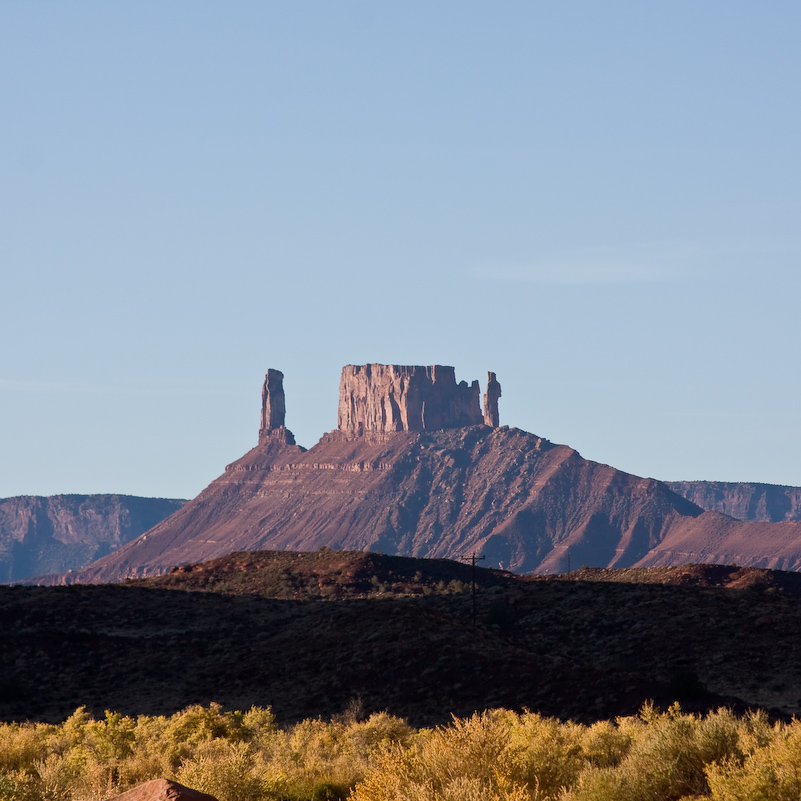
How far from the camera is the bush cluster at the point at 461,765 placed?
16.3 meters

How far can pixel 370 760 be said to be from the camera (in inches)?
949

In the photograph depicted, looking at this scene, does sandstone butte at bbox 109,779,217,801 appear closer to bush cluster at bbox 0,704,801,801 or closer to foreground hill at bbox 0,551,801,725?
bush cluster at bbox 0,704,801,801

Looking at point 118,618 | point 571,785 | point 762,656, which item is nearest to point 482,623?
point 762,656

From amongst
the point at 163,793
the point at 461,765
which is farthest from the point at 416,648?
the point at 163,793

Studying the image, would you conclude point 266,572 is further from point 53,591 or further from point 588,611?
point 588,611

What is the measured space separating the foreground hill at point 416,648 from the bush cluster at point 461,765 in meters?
17.0

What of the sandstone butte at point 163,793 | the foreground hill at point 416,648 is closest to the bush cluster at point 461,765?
the sandstone butte at point 163,793

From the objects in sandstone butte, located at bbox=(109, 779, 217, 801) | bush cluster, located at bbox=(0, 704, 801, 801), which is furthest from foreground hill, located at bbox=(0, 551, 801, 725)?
sandstone butte, located at bbox=(109, 779, 217, 801)

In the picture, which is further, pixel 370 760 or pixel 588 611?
pixel 588 611

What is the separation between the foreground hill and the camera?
46.5 meters

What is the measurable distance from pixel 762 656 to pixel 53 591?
44636mm

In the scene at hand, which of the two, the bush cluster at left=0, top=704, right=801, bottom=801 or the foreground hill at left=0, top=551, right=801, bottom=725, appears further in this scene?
the foreground hill at left=0, top=551, right=801, bottom=725

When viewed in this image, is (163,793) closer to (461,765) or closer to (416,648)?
Result: (461,765)

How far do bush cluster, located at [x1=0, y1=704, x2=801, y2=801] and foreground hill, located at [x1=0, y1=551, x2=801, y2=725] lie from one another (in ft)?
55.8
